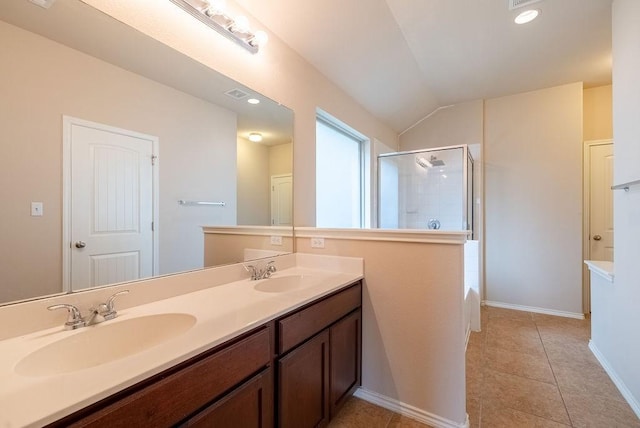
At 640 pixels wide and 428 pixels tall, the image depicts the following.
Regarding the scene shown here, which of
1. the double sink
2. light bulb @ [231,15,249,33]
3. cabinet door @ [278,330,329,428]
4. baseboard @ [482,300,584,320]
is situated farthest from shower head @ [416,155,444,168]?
the double sink

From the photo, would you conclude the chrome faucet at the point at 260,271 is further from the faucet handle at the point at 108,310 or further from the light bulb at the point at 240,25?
the light bulb at the point at 240,25

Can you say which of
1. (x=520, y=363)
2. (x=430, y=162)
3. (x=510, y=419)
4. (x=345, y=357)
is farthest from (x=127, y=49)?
(x=520, y=363)

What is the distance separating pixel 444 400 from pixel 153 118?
214 centimetres

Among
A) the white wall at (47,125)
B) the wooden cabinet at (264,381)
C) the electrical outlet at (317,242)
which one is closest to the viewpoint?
the wooden cabinet at (264,381)

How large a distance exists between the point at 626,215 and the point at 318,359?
7.15 feet

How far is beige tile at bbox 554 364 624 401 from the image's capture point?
188 centimetres

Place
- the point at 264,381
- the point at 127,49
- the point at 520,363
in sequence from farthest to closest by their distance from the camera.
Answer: the point at 520,363
the point at 127,49
the point at 264,381

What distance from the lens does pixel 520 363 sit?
7.45 ft

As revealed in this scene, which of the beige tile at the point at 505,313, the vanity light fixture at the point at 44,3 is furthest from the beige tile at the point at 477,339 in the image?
the vanity light fixture at the point at 44,3

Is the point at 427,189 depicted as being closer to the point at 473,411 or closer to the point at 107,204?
the point at 473,411

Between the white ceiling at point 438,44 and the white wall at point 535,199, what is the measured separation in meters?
0.34

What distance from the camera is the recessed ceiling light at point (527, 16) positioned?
2139mm


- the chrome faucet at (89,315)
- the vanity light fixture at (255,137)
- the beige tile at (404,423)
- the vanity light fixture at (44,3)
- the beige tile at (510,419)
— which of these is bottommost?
the beige tile at (404,423)

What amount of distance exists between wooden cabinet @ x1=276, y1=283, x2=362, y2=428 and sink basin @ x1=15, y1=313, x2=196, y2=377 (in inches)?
17.6
